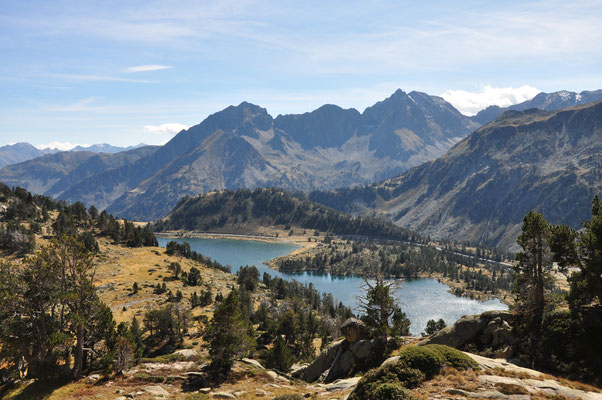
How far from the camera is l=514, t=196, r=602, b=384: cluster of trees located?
3612 centimetres

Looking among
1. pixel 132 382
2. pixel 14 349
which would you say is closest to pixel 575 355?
pixel 132 382

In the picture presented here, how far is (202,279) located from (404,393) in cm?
14224

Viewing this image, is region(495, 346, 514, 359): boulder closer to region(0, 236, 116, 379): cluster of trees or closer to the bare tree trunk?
region(0, 236, 116, 379): cluster of trees

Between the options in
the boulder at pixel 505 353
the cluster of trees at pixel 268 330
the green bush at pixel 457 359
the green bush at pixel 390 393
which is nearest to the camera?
the green bush at pixel 390 393

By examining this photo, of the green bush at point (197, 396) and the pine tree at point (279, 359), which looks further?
the pine tree at point (279, 359)

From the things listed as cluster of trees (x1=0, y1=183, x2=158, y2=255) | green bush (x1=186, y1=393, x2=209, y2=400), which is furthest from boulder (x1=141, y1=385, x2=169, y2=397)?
cluster of trees (x1=0, y1=183, x2=158, y2=255)

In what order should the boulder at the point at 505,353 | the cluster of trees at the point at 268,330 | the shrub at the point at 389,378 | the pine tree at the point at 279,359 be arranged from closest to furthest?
the shrub at the point at 389,378
the boulder at the point at 505,353
the cluster of trees at the point at 268,330
the pine tree at the point at 279,359

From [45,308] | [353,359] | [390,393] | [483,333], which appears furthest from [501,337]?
[45,308]

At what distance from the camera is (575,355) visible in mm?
36156

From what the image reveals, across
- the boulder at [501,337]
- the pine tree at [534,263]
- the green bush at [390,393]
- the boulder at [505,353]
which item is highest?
the pine tree at [534,263]

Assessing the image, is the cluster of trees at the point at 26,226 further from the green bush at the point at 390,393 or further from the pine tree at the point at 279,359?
the green bush at the point at 390,393

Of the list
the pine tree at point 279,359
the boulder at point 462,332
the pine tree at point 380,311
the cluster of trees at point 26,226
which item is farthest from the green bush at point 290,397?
the cluster of trees at point 26,226

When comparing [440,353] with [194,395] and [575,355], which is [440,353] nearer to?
[575,355]

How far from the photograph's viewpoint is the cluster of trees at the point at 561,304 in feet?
119
